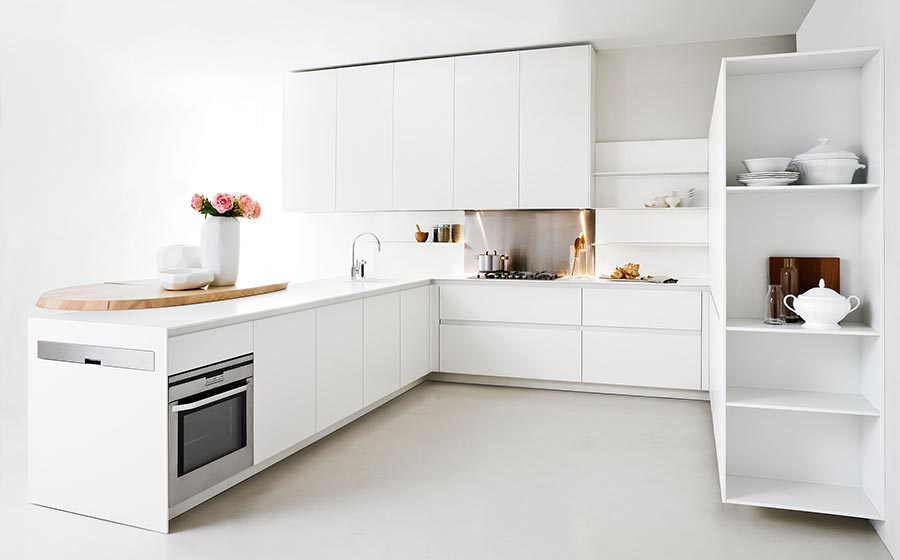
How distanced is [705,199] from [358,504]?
11.9ft

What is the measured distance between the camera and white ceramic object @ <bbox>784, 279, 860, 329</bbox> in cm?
251

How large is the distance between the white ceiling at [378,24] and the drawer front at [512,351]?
2239 mm

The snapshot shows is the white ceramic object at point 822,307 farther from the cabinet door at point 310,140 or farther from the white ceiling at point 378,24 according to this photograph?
the cabinet door at point 310,140

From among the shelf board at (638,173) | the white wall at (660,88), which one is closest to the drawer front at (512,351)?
the shelf board at (638,173)

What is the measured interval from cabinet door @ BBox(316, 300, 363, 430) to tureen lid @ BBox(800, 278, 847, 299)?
→ 232cm

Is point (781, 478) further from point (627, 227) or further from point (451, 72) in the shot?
point (451, 72)

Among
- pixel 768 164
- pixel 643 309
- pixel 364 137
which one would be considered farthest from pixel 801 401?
pixel 364 137

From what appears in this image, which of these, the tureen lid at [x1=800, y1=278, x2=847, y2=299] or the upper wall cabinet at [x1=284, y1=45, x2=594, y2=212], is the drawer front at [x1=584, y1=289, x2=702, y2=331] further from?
the tureen lid at [x1=800, y1=278, x2=847, y2=299]

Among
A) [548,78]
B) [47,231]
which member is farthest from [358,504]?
[47,231]

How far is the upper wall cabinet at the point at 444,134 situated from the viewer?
16.6 ft

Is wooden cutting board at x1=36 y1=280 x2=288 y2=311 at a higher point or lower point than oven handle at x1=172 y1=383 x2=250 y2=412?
higher

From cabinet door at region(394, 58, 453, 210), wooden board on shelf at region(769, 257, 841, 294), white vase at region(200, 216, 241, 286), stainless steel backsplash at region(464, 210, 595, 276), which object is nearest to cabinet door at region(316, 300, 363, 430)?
white vase at region(200, 216, 241, 286)

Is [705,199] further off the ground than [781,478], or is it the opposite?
[705,199]

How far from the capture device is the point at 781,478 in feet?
9.32
